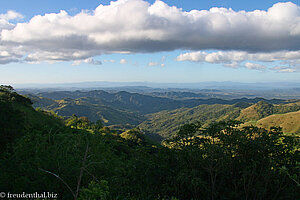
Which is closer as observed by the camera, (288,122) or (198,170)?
(198,170)

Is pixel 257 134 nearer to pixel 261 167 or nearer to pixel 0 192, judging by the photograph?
pixel 261 167

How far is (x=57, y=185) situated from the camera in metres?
10.4

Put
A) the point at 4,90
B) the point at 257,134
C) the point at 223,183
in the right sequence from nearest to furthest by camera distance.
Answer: the point at 223,183 → the point at 257,134 → the point at 4,90

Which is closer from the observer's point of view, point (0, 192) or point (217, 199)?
point (0, 192)

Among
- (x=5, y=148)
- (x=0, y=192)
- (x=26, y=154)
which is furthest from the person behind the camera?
(x=5, y=148)

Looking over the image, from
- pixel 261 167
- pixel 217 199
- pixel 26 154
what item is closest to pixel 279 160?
pixel 261 167

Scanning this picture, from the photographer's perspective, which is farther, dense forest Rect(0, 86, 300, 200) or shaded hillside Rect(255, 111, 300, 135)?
shaded hillside Rect(255, 111, 300, 135)

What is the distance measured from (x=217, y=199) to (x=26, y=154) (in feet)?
43.2

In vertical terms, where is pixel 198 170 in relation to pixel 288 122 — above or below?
above

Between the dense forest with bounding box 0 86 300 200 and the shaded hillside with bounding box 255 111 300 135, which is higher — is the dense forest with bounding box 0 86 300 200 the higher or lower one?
the higher one

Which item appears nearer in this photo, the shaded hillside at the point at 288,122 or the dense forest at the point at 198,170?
the dense forest at the point at 198,170

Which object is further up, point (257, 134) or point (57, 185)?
point (257, 134)

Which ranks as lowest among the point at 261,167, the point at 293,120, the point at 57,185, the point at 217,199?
the point at 293,120

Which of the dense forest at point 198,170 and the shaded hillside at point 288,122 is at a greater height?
the dense forest at point 198,170
